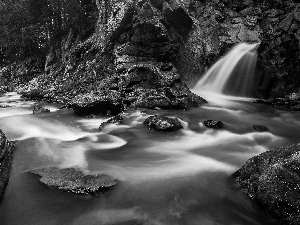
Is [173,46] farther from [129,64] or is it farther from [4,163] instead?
[4,163]

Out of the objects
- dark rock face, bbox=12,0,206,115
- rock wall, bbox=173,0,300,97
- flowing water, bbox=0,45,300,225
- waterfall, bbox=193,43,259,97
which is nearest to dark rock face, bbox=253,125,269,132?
flowing water, bbox=0,45,300,225

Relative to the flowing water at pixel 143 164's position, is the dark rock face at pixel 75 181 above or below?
above

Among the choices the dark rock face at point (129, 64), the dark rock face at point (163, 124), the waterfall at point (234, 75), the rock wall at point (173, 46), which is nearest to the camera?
the dark rock face at point (163, 124)

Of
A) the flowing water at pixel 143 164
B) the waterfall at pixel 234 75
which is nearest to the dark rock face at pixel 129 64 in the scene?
the flowing water at pixel 143 164

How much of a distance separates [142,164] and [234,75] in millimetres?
12625

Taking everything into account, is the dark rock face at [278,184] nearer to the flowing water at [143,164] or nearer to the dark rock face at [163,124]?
the flowing water at [143,164]

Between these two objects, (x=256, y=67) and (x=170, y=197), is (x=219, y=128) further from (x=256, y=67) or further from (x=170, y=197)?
(x=256, y=67)

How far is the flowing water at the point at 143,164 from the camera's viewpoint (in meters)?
4.99

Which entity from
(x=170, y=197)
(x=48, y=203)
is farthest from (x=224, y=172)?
(x=48, y=203)

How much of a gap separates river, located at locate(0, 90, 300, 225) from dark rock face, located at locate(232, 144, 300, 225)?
223 mm

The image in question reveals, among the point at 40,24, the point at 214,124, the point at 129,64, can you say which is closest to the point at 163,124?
the point at 214,124

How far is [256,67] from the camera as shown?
16609 millimetres

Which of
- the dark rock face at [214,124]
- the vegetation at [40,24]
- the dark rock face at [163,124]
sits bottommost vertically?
the dark rock face at [214,124]

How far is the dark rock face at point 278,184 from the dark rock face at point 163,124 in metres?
4.66
